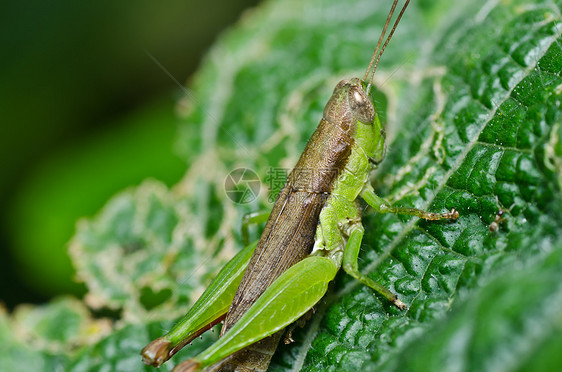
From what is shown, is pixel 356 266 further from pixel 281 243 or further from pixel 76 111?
pixel 76 111

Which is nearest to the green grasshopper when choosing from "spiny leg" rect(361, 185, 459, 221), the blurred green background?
"spiny leg" rect(361, 185, 459, 221)

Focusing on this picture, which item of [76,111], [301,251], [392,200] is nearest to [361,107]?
[392,200]

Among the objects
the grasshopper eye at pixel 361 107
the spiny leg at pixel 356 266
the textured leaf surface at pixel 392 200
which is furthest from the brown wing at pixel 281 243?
the grasshopper eye at pixel 361 107

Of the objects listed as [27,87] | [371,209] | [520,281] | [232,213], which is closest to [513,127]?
[371,209]

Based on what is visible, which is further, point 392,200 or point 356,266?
point 392,200

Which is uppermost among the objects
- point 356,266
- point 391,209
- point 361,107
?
point 361,107

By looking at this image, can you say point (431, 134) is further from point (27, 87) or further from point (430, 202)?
point (27, 87)

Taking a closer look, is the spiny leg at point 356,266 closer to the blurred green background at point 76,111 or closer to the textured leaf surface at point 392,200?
the textured leaf surface at point 392,200
